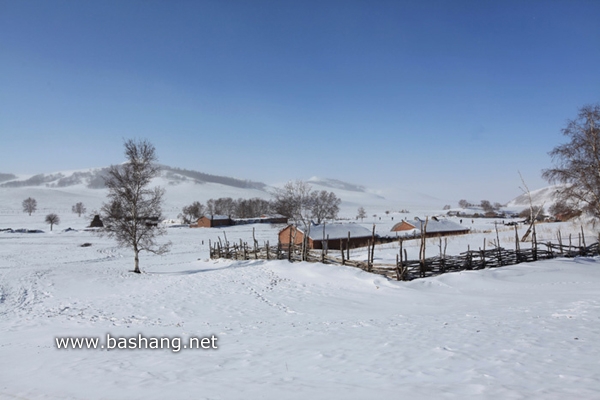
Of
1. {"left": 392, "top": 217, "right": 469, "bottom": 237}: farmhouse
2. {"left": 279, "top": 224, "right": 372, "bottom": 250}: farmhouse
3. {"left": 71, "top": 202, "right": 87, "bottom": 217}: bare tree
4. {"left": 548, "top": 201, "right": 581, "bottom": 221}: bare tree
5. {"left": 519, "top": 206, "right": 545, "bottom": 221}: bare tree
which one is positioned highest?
{"left": 71, "top": 202, "right": 87, "bottom": 217}: bare tree

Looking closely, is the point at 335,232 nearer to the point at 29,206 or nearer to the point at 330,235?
the point at 330,235

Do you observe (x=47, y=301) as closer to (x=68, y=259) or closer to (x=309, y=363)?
(x=309, y=363)

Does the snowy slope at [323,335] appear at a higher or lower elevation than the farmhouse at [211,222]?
lower

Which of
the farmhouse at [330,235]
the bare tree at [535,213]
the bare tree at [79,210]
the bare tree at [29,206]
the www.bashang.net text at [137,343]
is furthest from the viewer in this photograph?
the bare tree at [79,210]

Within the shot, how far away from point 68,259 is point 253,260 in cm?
2081

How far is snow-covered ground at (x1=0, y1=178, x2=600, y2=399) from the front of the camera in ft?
18.0

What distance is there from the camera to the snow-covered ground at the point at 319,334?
548 centimetres

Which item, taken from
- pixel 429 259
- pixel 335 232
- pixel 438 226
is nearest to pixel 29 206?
pixel 335 232

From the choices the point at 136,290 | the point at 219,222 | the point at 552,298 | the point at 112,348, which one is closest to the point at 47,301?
the point at 136,290

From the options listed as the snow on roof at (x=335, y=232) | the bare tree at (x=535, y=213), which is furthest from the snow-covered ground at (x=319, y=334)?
the snow on roof at (x=335, y=232)

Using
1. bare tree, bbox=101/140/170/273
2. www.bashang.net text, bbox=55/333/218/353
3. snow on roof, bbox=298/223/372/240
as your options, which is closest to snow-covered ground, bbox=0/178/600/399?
www.bashang.net text, bbox=55/333/218/353

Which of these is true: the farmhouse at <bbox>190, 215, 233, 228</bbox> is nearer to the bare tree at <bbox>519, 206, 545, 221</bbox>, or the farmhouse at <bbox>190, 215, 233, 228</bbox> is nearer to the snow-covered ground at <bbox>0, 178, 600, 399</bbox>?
the bare tree at <bbox>519, 206, 545, 221</bbox>

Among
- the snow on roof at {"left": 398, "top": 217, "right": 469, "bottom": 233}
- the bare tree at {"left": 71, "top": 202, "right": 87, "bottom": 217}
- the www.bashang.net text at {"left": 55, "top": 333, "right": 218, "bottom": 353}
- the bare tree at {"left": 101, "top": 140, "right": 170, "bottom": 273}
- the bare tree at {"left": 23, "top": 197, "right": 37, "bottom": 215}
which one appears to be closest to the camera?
the www.bashang.net text at {"left": 55, "top": 333, "right": 218, "bottom": 353}

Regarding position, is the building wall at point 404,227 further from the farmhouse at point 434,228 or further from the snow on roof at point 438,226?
the snow on roof at point 438,226
